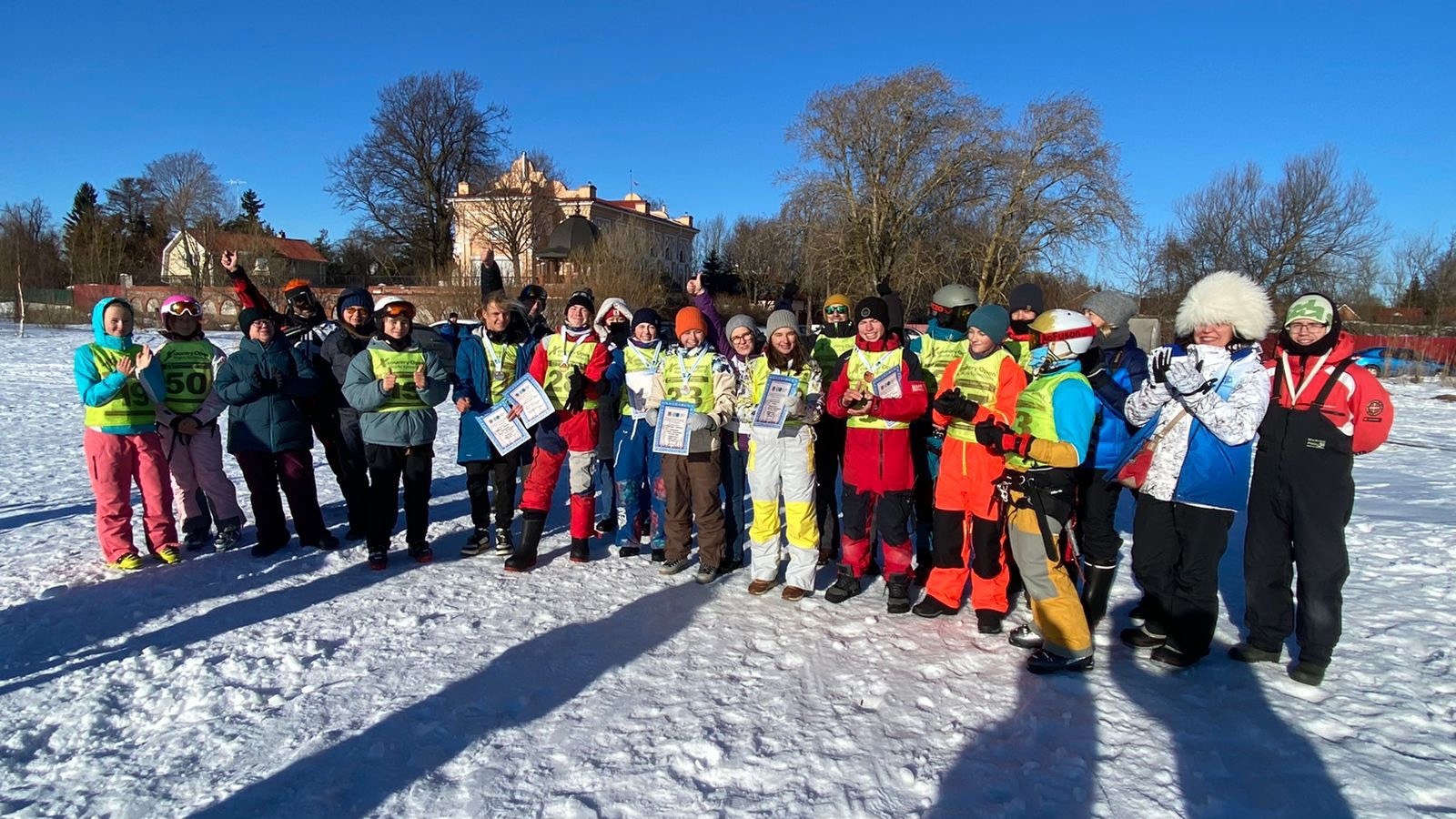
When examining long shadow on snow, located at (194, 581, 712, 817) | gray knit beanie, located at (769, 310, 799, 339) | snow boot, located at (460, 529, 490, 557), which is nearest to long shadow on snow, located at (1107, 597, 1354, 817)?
long shadow on snow, located at (194, 581, 712, 817)

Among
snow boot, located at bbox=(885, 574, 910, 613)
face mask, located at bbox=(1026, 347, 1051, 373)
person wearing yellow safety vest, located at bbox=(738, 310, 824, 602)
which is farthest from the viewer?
person wearing yellow safety vest, located at bbox=(738, 310, 824, 602)

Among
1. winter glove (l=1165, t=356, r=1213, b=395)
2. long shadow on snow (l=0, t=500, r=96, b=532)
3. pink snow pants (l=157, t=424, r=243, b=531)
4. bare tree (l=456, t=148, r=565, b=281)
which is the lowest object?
long shadow on snow (l=0, t=500, r=96, b=532)

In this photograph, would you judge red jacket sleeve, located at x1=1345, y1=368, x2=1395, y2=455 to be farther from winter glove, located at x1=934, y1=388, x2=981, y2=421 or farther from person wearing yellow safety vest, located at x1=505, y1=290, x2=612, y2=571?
person wearing yellow safety vest, located at x1=505, y1=290, x2=612, y2=571

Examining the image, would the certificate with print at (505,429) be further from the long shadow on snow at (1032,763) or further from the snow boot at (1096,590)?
the snow boot at (1096,590)

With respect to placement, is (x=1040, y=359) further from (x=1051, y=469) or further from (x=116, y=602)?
(x=116, y=602)

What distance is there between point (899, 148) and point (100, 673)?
109 feet

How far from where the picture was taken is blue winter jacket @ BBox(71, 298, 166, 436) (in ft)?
17.1

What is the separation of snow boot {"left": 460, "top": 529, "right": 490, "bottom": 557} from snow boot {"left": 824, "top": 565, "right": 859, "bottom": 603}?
2.84m

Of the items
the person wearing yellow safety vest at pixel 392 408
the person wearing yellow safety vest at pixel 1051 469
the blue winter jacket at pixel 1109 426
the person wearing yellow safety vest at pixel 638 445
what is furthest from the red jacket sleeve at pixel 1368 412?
the person wearing yellow safety vest at pixel 392 408

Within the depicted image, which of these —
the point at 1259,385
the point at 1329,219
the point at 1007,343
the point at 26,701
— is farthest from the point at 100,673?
the point at 1329,219

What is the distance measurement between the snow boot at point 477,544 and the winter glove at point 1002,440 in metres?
4.03

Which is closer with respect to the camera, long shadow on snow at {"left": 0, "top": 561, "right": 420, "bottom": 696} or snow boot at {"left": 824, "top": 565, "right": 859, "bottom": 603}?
long shadow on snow at {"left": 0, "top": 561, "right": 420, "bottom": 696}

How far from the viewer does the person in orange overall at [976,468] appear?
14.3 feet

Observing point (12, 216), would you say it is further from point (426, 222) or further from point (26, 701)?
point (26, 701)
